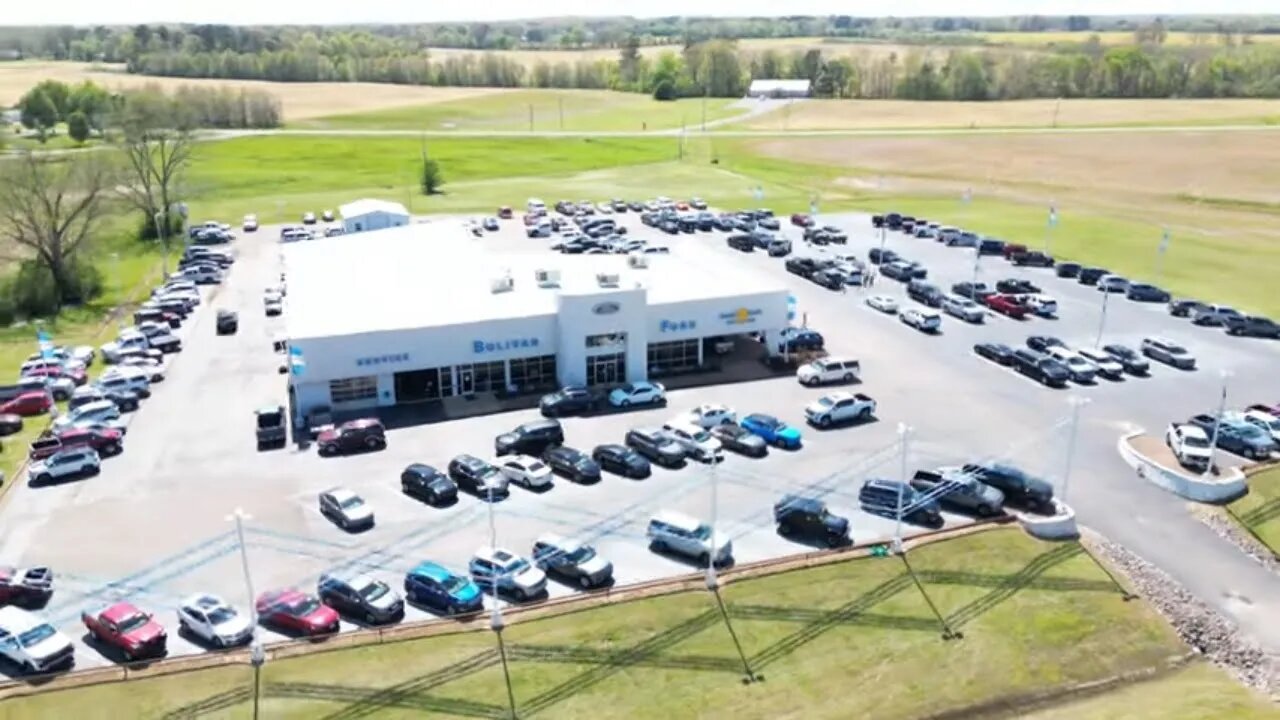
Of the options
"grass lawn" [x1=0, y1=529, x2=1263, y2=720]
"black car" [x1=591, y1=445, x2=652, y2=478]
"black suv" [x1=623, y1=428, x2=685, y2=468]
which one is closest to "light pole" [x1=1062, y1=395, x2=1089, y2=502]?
"grass lawn" [x1=0, y1=529, x2=1263, y2=720]

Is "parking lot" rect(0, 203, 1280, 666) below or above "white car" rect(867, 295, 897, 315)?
below

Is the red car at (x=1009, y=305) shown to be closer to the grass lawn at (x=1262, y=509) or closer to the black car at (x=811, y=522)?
the grass lawn at (x=1262, y=509)

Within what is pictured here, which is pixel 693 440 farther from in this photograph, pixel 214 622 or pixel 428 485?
pixel 214 622

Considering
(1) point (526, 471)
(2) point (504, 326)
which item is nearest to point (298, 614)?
(1) point (526, 471)

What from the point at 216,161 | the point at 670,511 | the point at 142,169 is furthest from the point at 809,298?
the point at 216,161

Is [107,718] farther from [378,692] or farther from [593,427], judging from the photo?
[593,427]

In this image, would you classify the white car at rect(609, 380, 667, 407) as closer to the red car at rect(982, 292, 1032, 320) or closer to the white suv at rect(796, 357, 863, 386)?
the white suv at rect(796, 357, 863, 386)
